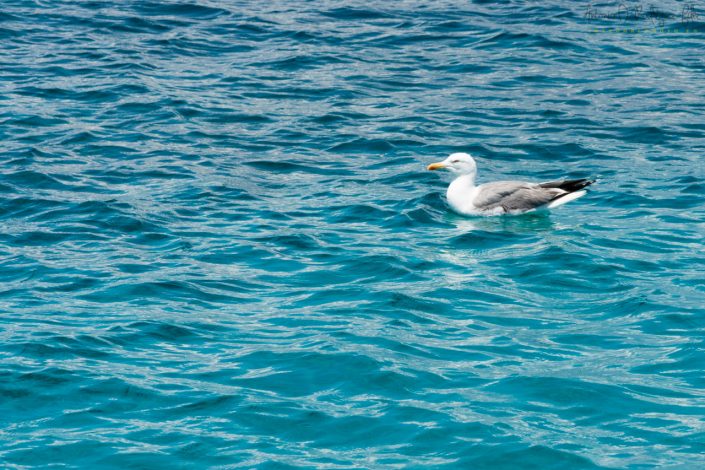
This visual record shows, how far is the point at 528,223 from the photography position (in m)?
16.3

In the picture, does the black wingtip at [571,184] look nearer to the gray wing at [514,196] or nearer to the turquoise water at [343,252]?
the gray wing at [514,196]

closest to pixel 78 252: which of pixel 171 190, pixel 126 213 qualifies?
pixel 126 213

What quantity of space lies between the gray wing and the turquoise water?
273 mm

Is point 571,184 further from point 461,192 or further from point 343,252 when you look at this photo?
point 343,252

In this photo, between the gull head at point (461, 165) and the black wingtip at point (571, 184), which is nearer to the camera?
the black wingtip at point (571, 184)

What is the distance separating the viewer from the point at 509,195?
1645 cm

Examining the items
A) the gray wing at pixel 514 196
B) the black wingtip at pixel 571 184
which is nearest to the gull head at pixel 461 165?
the gray wing at pixel 514 196

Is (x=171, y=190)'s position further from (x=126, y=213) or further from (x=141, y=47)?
(x=141, y=47)

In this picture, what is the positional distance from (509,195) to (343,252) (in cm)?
306

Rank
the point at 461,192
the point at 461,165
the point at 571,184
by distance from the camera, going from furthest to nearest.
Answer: the point at 461,165 → the point at 461,192 → the point at 571,184

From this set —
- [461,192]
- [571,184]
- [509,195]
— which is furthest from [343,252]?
[571,184]

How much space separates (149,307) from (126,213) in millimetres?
3682

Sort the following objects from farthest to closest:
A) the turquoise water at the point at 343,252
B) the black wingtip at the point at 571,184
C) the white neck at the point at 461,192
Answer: the white neck at the point at 461,192 → the black wingtip at the point at 571,184 → the turquoise water at the point at 343,252

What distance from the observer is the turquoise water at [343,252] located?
9820mm
